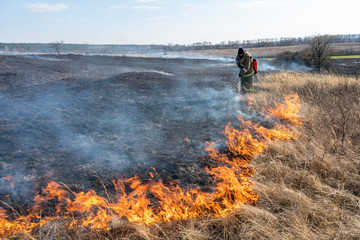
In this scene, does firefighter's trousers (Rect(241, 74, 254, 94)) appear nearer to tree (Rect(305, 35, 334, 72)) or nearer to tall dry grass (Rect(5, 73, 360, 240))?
tall dry grass (Rect(5, 73, 360, 240))

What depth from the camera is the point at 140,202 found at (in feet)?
10.1

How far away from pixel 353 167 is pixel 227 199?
204cm

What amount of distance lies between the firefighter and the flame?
16.7 feet

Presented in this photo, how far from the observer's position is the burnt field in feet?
11.9

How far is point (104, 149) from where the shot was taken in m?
4.41

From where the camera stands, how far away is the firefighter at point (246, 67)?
8141 millimetres

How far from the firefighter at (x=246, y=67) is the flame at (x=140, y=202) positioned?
200 inches

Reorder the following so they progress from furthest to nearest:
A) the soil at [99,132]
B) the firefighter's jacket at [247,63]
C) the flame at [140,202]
Result: the firefighter's jacket at [247,63] < the soil at [99,132] < the flame at [140,202]

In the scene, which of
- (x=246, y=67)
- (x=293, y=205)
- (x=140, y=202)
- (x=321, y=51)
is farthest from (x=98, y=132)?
(x=321, y=51)

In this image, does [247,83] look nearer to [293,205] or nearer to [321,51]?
[293,205]

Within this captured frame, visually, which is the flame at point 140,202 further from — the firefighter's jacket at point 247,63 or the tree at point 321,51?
the tree at point 321,51

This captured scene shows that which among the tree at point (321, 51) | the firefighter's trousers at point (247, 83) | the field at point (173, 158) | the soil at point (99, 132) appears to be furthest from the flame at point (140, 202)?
the tree at point (321, 51)

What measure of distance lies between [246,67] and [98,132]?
5.58 metres

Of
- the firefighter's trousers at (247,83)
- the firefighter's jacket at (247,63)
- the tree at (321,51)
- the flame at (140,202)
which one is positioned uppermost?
the tree at (321,51)
